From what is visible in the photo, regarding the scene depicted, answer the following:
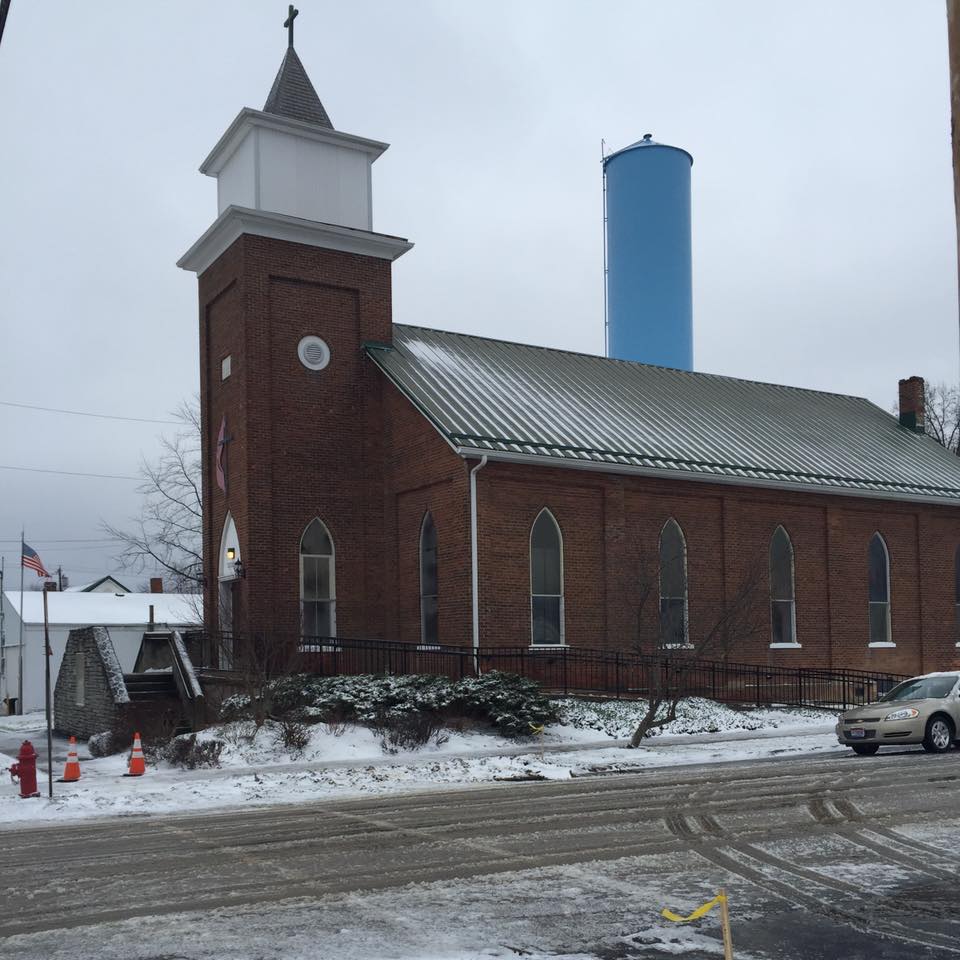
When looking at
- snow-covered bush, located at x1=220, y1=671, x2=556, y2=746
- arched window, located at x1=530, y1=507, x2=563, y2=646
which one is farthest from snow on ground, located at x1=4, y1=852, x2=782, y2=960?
arched window, located at x1=530, y1=507, x2=563, y2=646

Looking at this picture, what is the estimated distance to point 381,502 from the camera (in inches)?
1117

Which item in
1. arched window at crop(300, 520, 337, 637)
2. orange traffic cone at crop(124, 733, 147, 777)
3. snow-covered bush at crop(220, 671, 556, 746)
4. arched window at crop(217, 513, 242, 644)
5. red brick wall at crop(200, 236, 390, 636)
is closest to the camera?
orange traffic cone at crop(124, 733, 147, 777)

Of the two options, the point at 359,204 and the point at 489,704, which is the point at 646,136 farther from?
the point at 489,704

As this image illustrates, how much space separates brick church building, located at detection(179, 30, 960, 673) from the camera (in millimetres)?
26047

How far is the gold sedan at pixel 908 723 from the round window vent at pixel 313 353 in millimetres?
14584

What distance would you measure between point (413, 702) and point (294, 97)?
16.4m

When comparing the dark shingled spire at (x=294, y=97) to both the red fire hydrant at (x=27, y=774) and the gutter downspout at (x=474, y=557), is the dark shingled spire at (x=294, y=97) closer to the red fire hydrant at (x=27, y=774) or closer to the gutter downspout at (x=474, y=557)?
the gutter downspout at (x=474, y=557)

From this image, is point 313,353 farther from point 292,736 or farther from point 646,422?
point 292,736

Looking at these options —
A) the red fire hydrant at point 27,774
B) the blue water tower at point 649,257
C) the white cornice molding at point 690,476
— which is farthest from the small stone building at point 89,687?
the blue water tower at point 649,257

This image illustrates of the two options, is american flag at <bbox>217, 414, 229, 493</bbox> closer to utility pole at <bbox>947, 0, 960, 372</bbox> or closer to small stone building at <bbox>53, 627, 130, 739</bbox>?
small stone building at <bbox>53, 627, 130, 739</bbox>

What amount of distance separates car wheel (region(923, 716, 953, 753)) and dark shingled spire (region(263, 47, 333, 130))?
19.5m

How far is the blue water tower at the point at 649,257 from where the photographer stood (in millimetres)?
46688

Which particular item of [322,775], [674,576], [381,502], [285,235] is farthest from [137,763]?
[674,576]

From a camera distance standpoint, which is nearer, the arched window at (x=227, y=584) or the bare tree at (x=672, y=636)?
the bare tree at (x=672, y=636)
